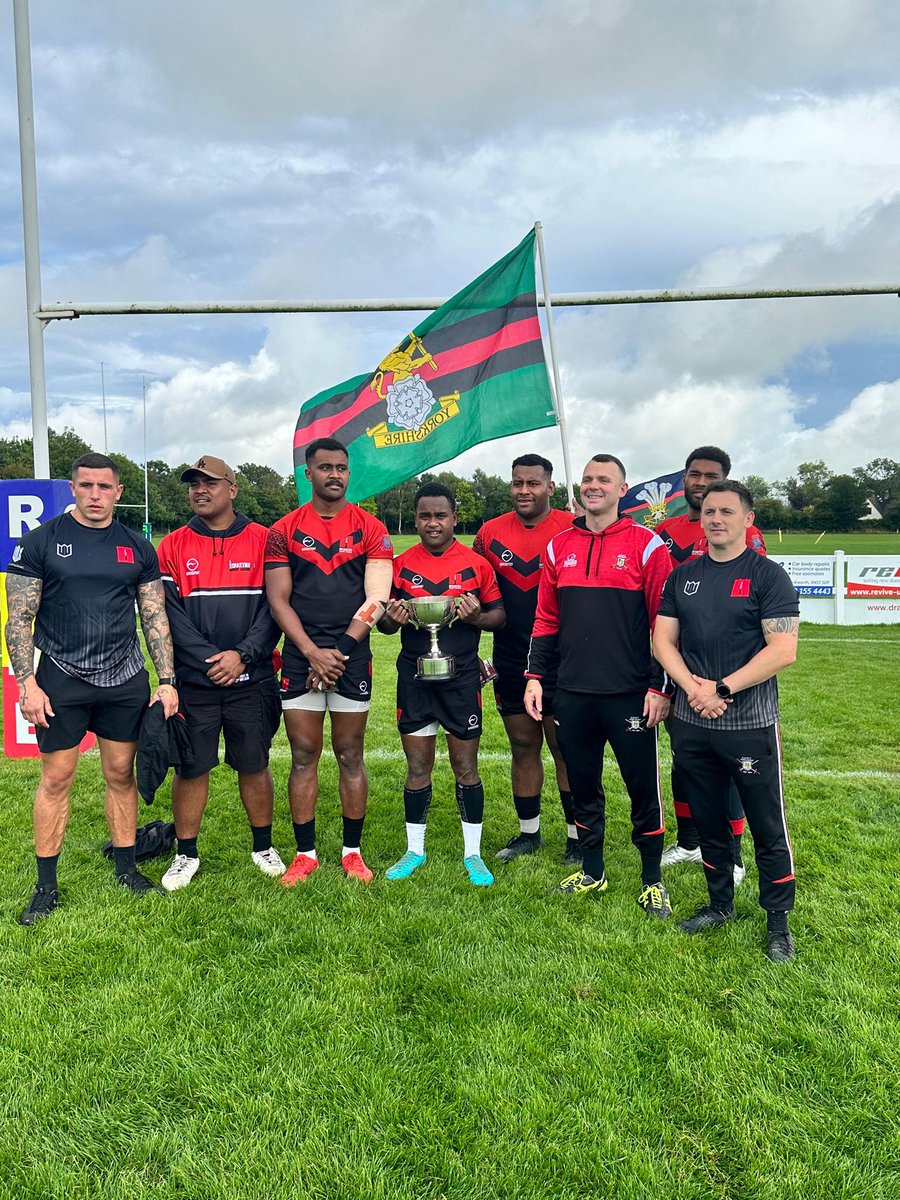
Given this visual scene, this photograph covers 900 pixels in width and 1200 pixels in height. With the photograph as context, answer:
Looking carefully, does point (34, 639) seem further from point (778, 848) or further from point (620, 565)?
point (778, 848)

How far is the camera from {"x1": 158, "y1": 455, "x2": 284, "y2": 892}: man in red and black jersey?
4367 mm

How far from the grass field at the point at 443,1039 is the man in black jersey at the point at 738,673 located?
1.59 ft

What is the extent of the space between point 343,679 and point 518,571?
51.5 inches

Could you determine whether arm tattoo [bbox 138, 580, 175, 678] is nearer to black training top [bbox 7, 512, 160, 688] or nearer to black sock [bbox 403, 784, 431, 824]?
black training top [bbox 7, 512, 160, 688]

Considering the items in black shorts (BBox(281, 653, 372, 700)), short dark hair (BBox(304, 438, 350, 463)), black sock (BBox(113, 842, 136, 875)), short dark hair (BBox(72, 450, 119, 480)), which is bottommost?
black sock (BBox(113, 842, 136, 875))

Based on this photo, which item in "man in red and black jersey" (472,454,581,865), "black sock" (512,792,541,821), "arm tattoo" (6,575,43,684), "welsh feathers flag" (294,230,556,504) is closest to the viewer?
"arm tattoo" (6,575,43,684)

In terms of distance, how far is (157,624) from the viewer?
4277mm

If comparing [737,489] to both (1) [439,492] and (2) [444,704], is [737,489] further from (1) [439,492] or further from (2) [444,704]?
(2) [444,704]

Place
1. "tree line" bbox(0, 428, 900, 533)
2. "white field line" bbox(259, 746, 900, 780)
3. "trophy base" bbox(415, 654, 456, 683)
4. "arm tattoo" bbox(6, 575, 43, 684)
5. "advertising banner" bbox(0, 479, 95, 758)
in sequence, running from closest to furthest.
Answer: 1. "arm tattoo" bbox(6, 575, 43, 684)
2. "trophy base" bbox(415, 654, 456, 683)
3. "advertising banner" bbox(0, 479, 95, 758)
4. "white field line" bbox(259, 746, 900, 780)
5. "tree line" bbox(0, 428, 900, 533)

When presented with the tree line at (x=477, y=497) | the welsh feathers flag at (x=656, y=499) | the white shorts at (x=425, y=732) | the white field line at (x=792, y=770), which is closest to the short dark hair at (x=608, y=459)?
the white shorts at (x=425, y=732)

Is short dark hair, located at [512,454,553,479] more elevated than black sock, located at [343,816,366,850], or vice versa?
short dark hair, located at [512,454,553,479]

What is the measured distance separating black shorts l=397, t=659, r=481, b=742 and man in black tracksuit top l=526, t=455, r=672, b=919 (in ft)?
2.14

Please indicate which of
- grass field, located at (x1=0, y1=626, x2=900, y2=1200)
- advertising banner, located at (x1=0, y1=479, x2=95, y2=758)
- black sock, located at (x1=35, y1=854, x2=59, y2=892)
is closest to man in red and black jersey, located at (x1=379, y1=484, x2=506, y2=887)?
grass field, located at (x1=0, y1=626, x2=900, y2=1200)

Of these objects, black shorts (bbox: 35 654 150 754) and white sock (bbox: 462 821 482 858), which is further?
white sock (bbox: 462 821 482 858)
